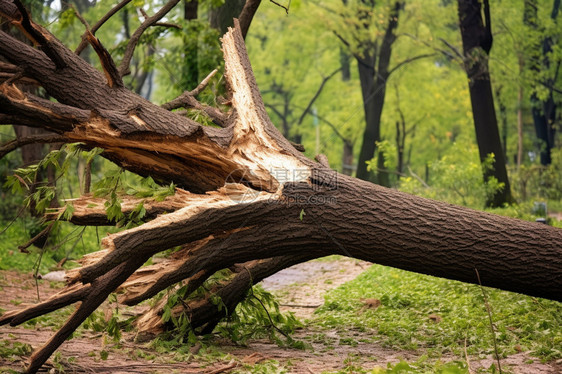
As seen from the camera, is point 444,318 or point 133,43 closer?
point 444,318

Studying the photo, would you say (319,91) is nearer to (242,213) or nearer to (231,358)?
(242,213)

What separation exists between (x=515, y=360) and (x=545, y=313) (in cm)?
136

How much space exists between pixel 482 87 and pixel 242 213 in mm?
10179

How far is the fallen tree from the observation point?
4723 millimetres

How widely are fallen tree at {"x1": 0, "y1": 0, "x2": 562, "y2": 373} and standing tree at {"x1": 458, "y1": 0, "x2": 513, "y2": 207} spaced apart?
8.67 meters

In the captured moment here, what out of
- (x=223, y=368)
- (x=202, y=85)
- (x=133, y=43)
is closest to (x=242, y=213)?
(x=223, y=368)

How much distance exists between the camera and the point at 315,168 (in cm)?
499

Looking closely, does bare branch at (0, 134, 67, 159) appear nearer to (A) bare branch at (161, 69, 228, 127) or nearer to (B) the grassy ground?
(A) bare branch at (161, 69, 228, 127)

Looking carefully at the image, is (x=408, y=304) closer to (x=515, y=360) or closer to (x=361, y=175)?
(x=515, y=360)

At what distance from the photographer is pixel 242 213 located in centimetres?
473

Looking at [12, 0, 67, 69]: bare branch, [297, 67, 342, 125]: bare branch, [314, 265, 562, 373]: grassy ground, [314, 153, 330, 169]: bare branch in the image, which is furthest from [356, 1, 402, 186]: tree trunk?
[12, 0, 67, 69]: bare branch

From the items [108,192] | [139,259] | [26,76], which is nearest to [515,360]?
[139,259]

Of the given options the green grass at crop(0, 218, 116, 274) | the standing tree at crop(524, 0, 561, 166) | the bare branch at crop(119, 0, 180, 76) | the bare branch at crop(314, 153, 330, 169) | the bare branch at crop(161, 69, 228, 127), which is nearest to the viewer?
the bare branch at crop(314, 153, 330, 169)

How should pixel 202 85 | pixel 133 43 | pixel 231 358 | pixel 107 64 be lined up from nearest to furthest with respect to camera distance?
1. pixel 231 358
2. pixel 107 64
3. pixel 133 43
4. pixel 202 85
